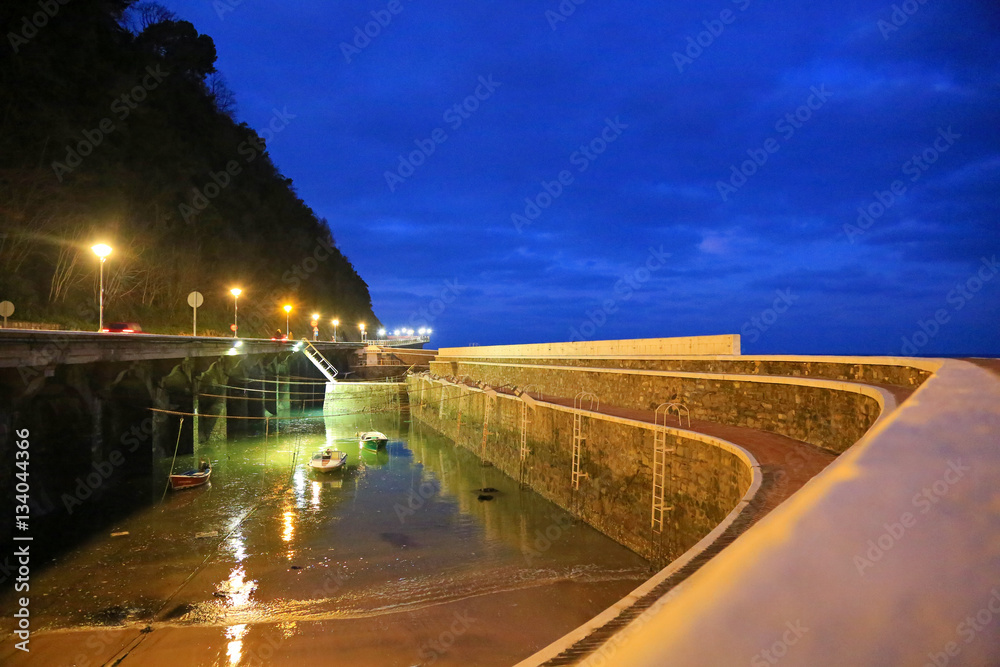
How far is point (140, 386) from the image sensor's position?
26281 mm

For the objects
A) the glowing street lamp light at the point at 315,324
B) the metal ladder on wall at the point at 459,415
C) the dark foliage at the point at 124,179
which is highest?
the dark foliage at the point at 124,179

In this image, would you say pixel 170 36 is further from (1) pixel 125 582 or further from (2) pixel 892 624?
(2) pixel 892 624

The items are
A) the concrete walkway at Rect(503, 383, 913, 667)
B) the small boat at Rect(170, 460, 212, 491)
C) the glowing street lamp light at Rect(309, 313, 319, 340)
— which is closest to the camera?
the concrete walkway at Rect(503, 383, 913, 667)

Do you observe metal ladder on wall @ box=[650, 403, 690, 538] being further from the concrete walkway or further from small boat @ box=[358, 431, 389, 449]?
small boat @ box=[358, 431, 389, 449]

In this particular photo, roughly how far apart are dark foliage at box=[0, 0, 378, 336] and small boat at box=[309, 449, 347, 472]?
1506cm

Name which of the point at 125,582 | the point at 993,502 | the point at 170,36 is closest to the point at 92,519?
the point at 125,582

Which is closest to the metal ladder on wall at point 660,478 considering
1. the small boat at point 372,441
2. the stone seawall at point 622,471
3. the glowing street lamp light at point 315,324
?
the stone seawall at point 622,471
